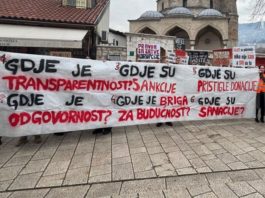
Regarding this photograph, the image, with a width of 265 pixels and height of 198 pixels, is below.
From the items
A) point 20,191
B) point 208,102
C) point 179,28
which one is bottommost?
point 20,191

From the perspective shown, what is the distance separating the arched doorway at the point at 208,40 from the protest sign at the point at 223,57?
26.2 metres

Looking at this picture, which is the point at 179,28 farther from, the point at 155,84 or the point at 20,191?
the point at 20,191

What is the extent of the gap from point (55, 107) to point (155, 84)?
100 inches

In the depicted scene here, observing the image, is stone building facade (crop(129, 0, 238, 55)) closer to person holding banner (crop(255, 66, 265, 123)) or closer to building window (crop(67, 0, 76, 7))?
building window (crop(67, 0, 76, 7))

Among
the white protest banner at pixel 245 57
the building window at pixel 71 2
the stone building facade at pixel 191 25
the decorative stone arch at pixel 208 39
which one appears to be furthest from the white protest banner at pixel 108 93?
the decorative stone arch at pixel 208 39

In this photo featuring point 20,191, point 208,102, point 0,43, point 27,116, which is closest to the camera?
point 20,191

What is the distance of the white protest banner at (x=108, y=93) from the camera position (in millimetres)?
5176

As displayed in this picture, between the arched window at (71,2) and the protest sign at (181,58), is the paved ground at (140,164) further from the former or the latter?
the arched window at (71,2)

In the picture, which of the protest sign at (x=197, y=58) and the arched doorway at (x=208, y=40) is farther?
the arched doorway at (x=208, y=40)

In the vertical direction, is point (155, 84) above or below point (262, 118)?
above

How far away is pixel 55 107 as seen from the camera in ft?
18.0

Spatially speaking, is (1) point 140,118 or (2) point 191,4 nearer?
(1) point 140,118

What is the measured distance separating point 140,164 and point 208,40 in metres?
38.4

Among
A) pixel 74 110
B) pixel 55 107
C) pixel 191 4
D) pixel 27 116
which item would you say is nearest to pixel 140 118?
pixel 74 110
